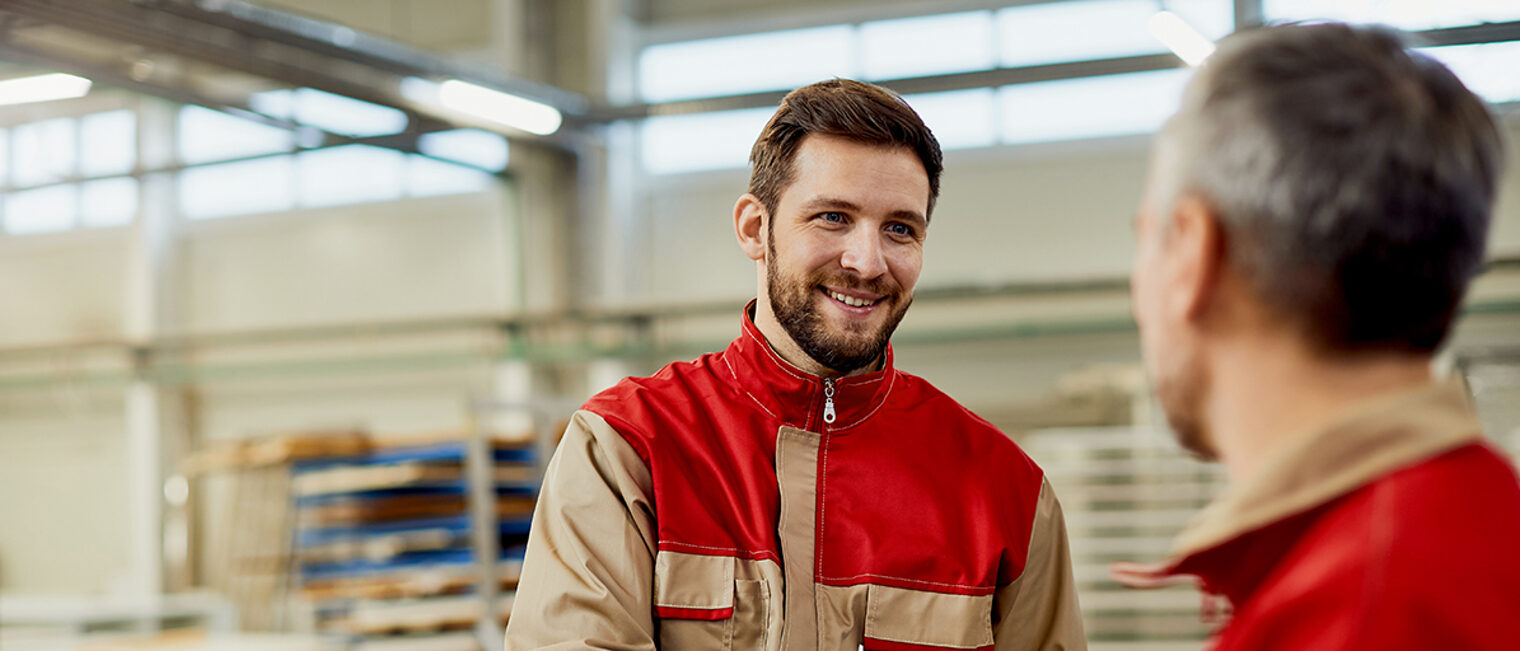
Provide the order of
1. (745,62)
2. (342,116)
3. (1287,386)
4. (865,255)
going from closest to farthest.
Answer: (1287,386) → (865,255) → (745,62) → (342,116)

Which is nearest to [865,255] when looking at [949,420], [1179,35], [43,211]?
[949,420]

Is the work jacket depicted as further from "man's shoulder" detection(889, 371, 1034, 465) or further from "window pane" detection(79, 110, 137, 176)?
"window pane" detection(79, 110, 137, 176)

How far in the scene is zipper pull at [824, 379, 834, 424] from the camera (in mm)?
1925

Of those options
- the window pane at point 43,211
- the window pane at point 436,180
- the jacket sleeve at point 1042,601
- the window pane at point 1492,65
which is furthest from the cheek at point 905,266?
the window pane at point 43,211

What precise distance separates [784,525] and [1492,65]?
22.9ft

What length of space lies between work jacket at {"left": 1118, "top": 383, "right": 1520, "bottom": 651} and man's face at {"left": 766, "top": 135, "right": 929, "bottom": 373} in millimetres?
971

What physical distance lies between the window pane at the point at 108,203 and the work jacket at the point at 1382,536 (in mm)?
13604

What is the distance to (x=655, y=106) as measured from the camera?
33.0 ft

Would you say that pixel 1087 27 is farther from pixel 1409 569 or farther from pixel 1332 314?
pixel 1409 569

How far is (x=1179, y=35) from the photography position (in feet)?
24.0

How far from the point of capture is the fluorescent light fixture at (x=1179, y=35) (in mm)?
7246

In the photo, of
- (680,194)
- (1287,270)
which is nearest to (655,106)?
(680,194)

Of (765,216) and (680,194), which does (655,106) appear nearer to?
(680,194)

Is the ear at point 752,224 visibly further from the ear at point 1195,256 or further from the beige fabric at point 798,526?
the ear at point 1195,256
